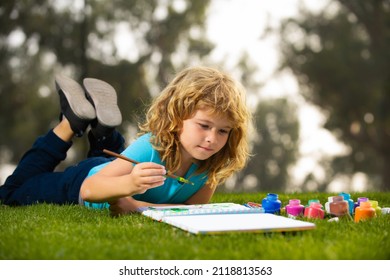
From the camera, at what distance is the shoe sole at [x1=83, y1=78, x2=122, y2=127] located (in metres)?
4.10

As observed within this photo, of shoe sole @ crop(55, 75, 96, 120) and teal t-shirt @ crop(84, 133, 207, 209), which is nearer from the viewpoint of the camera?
teal t-shirt @ crop(84, 133, 207, 209)

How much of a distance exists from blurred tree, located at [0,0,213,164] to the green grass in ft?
34.1

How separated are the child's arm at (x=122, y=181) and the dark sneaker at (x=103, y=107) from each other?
1.05 metres

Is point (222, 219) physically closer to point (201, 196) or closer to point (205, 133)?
point (205, 133)

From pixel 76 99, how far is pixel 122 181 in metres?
1.66

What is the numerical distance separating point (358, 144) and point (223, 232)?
1192 centimetres

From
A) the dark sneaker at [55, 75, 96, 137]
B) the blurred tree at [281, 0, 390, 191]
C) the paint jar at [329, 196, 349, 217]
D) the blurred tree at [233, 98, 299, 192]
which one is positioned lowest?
the blurred tree at [233, 98, 299, 192]

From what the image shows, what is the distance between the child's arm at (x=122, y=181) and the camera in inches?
104

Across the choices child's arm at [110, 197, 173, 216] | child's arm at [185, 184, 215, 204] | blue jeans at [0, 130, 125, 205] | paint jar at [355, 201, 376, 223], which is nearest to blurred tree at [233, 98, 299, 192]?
blue jeans at [0, 130, 125, 205]

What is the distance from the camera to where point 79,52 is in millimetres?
13539

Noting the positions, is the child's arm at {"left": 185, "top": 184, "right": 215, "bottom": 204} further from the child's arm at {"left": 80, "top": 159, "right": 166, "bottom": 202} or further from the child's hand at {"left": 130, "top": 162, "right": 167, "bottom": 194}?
the child's hand at {"left": 130, "top": 162, "right": 167, "bottom": 194}

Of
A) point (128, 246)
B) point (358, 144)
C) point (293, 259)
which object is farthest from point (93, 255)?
point (358, 144)

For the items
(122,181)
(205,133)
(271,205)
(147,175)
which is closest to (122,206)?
(122,181)

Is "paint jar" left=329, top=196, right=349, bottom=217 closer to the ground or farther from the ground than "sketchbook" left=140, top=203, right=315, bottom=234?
farther from the ground
